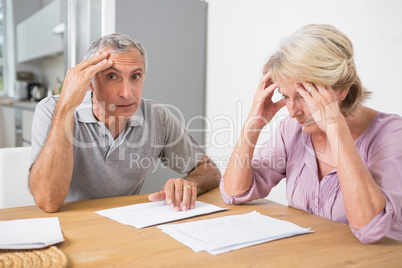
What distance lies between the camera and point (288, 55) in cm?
110

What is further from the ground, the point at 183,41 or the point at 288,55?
the point at 183,41

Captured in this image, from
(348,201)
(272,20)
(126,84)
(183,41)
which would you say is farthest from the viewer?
(183,41)

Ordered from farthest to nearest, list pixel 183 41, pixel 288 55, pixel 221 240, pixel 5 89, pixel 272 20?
pixel 5 89
pixel 183 41
pixel 272 20
pixel 288 55
pixel 221 240

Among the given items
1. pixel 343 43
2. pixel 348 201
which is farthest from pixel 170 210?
pixel 343 43

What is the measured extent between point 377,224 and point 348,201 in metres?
0.09

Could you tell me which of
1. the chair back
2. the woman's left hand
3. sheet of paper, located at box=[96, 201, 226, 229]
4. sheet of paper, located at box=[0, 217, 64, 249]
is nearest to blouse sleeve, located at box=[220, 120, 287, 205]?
sheet of paper, located at box=[96, 201, 226, 229]

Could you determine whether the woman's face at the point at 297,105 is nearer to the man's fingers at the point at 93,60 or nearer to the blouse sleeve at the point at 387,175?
the blouse sleeve at the point at 387,175

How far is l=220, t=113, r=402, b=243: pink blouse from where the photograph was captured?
0.95 meters

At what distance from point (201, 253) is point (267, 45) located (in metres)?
1.75

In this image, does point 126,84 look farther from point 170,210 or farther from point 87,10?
point 87,10

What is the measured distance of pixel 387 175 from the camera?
0.99m

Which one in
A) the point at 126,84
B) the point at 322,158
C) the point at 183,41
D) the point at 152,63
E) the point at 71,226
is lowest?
the point at 71,226

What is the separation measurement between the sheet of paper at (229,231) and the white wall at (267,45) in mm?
Answer: 561

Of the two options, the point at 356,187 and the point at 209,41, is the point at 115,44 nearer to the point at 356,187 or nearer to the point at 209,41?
the point at 356,187
